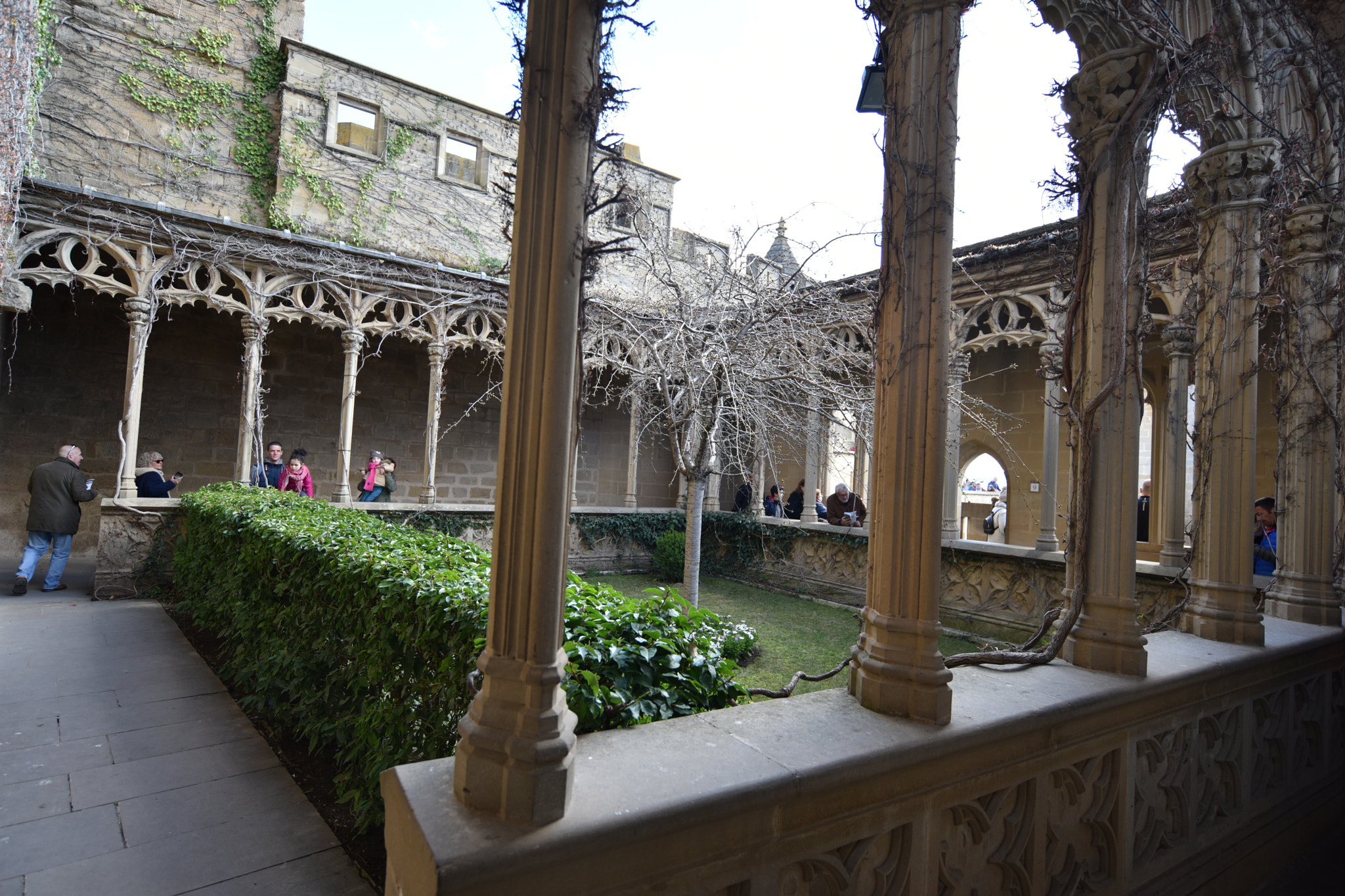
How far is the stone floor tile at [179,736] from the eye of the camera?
3.42 m

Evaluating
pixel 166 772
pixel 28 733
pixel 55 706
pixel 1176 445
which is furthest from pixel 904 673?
pixel 1176 445

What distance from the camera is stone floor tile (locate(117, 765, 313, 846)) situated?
2.72 meters

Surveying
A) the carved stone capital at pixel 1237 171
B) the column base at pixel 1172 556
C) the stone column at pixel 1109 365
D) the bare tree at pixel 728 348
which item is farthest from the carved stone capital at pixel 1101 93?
the column base at pixel 1172 556

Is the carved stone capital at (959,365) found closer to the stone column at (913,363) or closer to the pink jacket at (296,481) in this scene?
the stone column at (913,363)

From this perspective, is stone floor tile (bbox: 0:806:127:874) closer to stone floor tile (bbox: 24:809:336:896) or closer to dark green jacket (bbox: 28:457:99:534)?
stone floor tile (bbox: 24:809:336:896)

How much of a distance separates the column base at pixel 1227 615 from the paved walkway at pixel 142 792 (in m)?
3.75

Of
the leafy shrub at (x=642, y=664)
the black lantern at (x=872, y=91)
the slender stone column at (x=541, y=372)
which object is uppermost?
the black lantern at (x=872, y=91)

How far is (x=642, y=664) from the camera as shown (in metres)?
2.00

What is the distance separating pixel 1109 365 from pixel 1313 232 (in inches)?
98.2

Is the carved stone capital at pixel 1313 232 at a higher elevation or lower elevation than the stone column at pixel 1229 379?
higher

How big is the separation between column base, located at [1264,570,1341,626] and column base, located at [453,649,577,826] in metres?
4.32

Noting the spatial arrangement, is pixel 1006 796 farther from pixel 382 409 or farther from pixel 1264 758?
pixel 382 409

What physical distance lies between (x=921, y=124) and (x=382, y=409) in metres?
11.1

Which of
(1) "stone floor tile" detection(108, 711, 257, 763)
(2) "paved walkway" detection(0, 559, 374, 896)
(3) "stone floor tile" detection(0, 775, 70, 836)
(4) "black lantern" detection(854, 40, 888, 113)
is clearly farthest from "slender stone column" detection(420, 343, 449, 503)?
(4) "black lantern" detection(854, 40, 888, 113)
